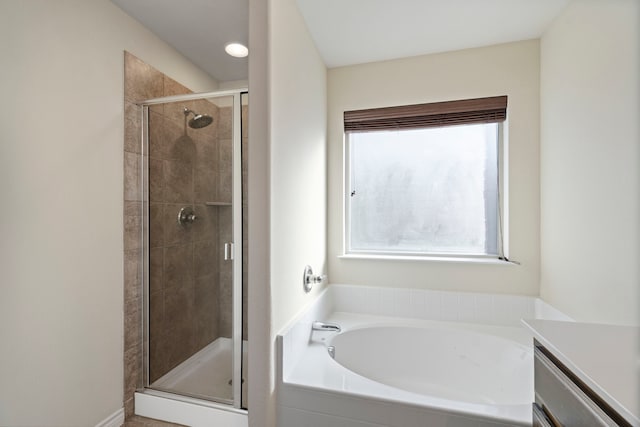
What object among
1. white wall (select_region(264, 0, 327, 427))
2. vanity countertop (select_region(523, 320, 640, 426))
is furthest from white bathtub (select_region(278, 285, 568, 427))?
vanity countertop (select_region(523, 320, 640, 426))

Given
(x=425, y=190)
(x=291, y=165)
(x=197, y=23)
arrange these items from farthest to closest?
(x=425, y=190)
(x=197, y=23)
(x=291, y=165)

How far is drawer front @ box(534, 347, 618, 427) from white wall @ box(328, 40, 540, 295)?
4.08ft

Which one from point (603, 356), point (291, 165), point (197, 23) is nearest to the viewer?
point (603, 356)

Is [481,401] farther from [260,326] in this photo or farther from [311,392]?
[260,326]

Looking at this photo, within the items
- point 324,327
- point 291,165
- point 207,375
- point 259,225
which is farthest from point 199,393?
point 291,165

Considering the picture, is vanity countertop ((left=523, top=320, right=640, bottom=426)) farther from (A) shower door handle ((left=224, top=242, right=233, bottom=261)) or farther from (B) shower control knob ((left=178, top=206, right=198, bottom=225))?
(B) shower control knob ((left=178, top=206, right=198, bottom=225))

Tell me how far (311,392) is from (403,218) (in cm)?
135

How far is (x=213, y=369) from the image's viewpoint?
1.81 metres

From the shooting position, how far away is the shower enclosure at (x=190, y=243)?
69.2 inches

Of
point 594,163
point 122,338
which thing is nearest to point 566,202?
point 594,163

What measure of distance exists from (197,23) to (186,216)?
121 centimetres

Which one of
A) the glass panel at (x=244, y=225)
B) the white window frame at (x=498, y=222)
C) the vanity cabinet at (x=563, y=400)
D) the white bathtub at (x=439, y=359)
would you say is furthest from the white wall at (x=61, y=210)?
the vanity cabinet at (x=563, y=400)

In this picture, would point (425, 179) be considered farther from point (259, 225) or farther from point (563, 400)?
point (563, 400)

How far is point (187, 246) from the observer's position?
1.90 m
